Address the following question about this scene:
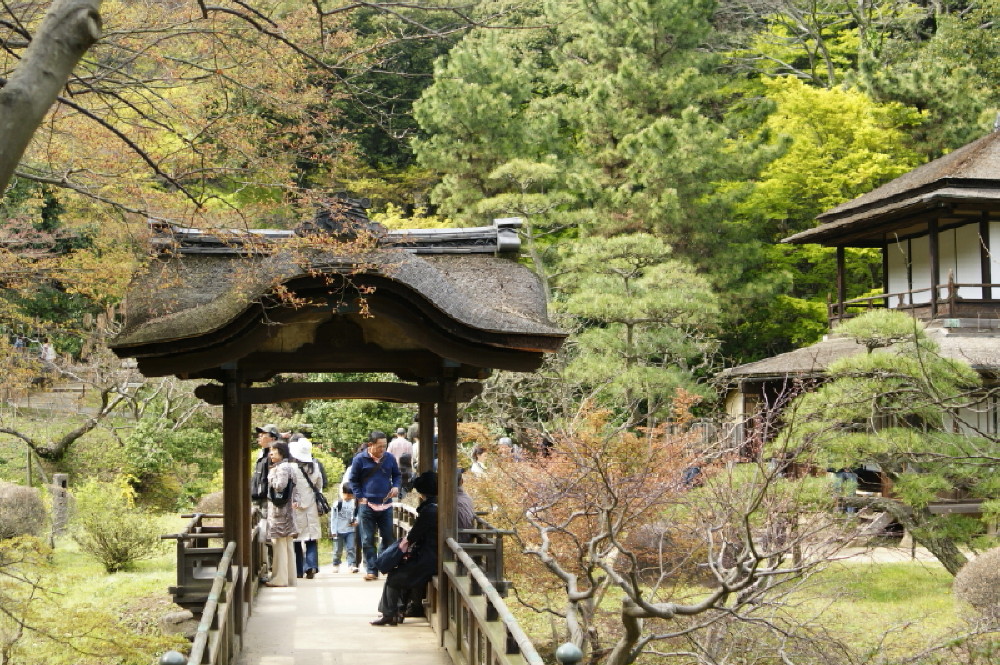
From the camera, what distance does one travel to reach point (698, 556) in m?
12.4

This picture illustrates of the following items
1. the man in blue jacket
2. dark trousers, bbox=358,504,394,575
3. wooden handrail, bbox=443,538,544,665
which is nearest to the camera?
wooden handrail, bbox=443,538,544,665

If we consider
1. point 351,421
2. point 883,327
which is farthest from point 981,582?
point 351,421

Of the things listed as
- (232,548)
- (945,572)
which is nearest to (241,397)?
(232,548)

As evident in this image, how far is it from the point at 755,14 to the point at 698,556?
24850 millimetres

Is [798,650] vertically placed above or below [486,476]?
below

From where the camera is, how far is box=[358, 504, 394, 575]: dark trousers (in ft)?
34.7

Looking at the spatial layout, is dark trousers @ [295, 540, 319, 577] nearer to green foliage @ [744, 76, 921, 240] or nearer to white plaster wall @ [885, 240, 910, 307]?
white plaster wall @ [885, 240, 910, 307]

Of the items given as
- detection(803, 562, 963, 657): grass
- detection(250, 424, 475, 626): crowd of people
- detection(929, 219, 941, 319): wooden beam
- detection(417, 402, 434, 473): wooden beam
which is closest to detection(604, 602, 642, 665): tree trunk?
detection(250, 424, 475, 626): crowd of people

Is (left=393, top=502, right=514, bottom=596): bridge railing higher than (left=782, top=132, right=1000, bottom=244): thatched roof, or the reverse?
(left=782, top=132, right=1000, bottom=244): thatched roof

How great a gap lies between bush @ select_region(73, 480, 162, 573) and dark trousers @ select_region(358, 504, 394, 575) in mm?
4875

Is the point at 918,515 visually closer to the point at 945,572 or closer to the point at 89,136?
the point at 945,572

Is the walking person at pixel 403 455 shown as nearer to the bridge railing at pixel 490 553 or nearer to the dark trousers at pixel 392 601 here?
the dark trousers at pixel 392 601

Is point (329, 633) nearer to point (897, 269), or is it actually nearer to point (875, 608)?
point (875, 608)

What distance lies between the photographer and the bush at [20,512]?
1552 cm
